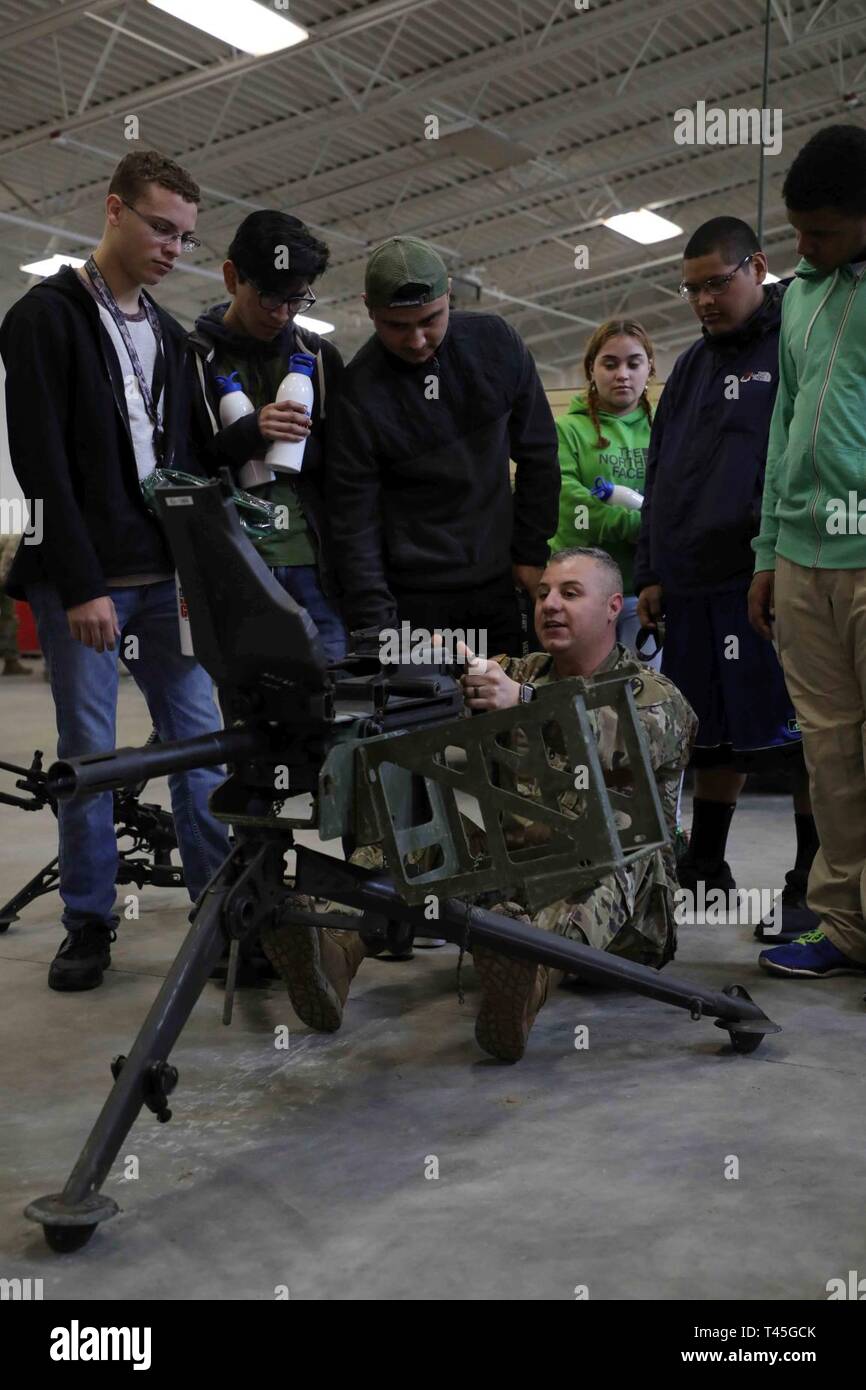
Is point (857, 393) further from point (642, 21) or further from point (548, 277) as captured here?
point (548, 277)

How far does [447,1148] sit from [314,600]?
1258 millimetres

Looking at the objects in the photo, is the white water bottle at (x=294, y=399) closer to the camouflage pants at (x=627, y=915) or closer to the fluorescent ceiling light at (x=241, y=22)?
the camouflage pants at (x=627, y=915)

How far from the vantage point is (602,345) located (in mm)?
3645

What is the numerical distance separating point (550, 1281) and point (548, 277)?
15445mm

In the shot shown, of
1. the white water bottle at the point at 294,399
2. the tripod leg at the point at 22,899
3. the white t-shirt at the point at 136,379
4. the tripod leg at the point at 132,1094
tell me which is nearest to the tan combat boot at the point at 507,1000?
the tripod leg at the point at 132,1094

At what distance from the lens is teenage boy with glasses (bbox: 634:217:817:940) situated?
9.54 feet

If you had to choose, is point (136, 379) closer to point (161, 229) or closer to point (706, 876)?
point (161, 229)

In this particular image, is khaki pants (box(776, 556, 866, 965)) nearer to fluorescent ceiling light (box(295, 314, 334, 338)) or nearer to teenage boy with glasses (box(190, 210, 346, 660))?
teenage boy with glasses (box(190, 210, 346, 660))

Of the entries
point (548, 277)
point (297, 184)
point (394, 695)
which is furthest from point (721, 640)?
point (548, 277)

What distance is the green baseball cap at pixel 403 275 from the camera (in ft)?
8.18

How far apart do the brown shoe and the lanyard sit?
1014 mm

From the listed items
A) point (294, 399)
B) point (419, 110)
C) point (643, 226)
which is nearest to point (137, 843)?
point (294, 399)

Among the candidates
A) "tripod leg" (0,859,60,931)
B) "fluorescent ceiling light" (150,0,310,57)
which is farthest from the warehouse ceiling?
"tripod leg" (0,859,60,931)

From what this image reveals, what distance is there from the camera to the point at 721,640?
9.88 feet
